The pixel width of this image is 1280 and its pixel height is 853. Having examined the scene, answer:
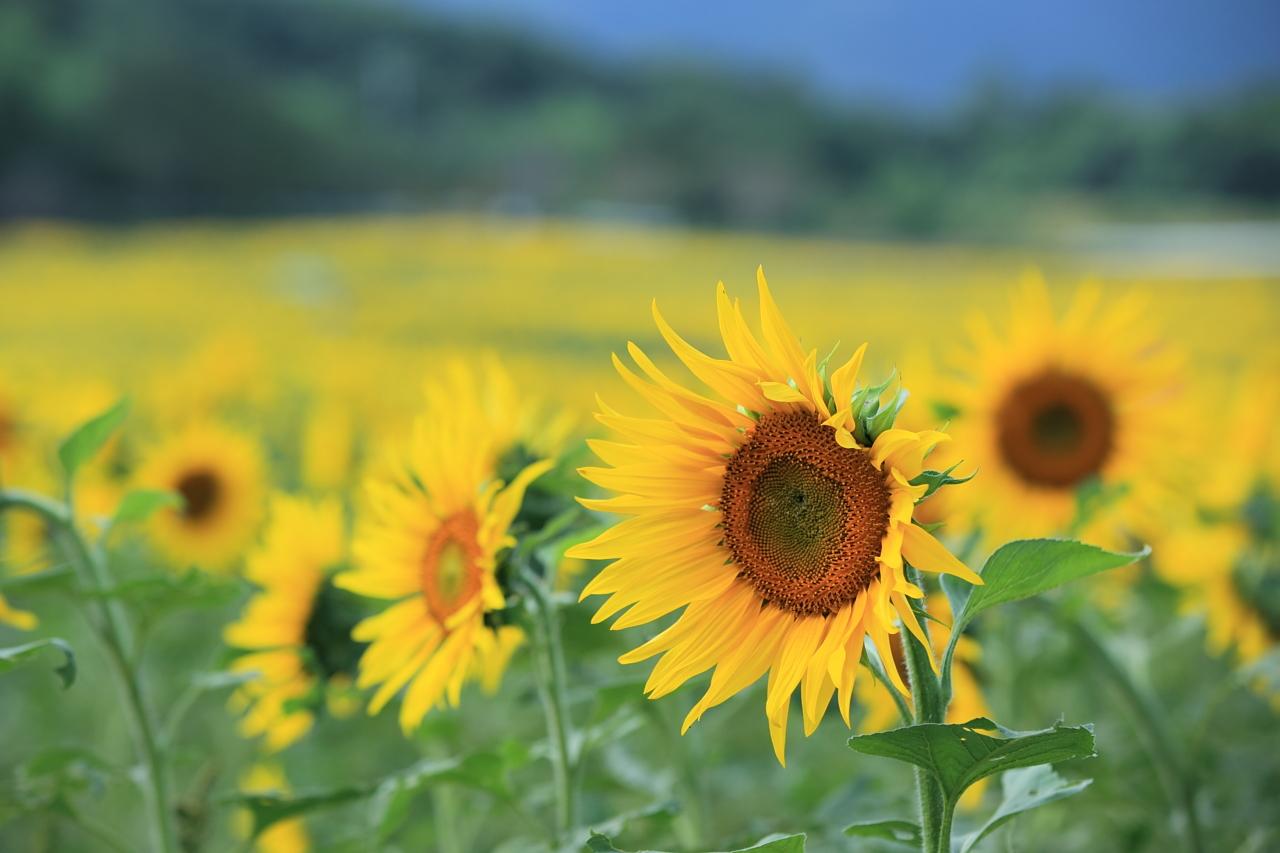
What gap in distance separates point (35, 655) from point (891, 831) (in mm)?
847

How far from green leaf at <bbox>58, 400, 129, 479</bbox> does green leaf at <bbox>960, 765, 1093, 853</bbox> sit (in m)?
1.07

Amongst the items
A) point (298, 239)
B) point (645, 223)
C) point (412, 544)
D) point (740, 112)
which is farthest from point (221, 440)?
point (740, 112)

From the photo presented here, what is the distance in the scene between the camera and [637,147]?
114ft

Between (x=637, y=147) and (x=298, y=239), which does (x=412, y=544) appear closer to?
(x=298, y=239)

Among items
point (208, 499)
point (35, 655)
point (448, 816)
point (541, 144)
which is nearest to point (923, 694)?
point (35, 655)

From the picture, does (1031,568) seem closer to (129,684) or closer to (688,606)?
(688,606)

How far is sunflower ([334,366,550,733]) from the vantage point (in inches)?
56.2

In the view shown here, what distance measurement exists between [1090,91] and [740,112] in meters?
9.97

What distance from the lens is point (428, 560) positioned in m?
1.53

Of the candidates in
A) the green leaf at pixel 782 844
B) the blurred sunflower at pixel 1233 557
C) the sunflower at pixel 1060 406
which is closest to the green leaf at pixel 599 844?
the green leaf at pixel 782 844

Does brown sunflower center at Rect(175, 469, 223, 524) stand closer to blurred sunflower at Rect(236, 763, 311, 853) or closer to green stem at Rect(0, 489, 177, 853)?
blurred sunflower at Rect(236, 763, 311, 853)

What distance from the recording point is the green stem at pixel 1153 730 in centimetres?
181

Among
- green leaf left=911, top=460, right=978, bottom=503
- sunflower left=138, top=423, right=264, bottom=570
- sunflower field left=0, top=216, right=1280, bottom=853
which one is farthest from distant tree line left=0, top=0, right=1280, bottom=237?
green leaf left=911, top=460, right=978, bottom=503

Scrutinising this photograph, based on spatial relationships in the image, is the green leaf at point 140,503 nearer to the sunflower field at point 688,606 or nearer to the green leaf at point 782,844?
the sunflower field at point 688,606
